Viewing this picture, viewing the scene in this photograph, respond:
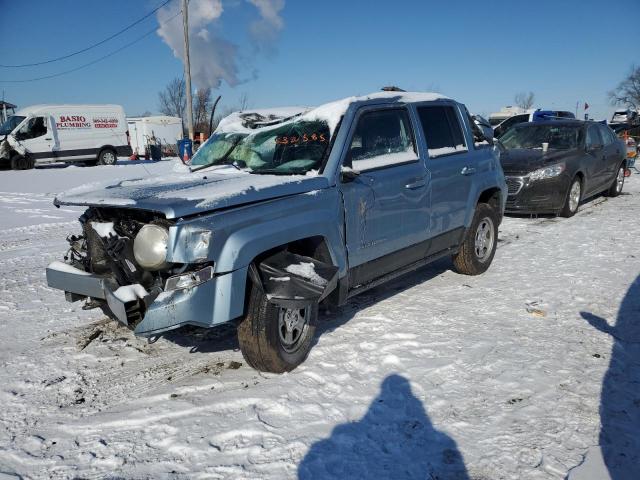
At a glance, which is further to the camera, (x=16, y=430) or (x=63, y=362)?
(x=63, y=362)

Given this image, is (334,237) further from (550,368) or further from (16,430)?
(16,430)

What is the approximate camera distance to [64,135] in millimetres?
21891

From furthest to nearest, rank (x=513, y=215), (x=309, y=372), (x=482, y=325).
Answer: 1. (x=513, y=215)
2. (x=482, y=325)
3. (x=309, y=372)

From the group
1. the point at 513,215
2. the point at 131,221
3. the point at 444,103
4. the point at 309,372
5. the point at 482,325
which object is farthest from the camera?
the point at 513,215

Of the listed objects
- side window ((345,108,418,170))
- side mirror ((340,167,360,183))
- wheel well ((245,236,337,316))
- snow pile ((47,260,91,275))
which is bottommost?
snow pile ((47,260,91,275))

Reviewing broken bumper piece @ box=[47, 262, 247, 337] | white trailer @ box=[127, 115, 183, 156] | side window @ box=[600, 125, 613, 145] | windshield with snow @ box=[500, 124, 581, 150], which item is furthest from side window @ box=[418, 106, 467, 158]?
white trailer @ box=[127, 115, 183, 156]

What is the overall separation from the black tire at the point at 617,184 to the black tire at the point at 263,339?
10.6 meters

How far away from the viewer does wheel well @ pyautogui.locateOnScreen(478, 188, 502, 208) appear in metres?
5.93

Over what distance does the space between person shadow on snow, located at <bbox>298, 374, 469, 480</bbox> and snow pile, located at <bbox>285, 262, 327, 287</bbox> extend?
2.84 ft

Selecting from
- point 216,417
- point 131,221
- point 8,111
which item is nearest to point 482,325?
point 216,417

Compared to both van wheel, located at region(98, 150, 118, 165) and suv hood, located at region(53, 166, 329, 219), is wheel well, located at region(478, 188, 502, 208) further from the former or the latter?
van wheel, located at region(98, 150, 118, 165)

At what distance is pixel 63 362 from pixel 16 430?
89cm

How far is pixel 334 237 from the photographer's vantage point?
148 inches

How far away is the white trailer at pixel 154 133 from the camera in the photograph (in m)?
31.4
